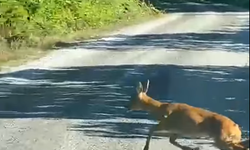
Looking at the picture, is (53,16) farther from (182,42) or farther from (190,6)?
(190,6)

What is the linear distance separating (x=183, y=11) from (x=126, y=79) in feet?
34.8

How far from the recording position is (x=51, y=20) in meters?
15.7

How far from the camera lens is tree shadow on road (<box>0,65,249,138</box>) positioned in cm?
684

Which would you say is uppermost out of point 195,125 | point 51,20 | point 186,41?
point 195,125

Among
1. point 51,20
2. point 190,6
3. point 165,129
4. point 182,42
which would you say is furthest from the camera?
A: point 190,6

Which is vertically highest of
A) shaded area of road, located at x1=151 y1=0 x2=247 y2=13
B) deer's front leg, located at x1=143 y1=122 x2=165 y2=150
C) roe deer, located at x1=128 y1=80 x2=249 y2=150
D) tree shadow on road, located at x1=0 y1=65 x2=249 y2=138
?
roe deer, located at x1=128 y1=80 x2=249 y2=150

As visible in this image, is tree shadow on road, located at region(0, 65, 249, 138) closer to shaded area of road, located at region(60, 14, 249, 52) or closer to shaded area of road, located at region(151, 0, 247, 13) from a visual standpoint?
shaded area of road, located at region(60, 14, 249, 52)

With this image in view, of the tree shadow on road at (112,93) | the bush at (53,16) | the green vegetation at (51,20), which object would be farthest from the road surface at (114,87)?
the bush at (53,16)

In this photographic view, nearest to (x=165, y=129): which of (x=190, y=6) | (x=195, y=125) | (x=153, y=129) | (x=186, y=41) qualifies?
(x=195, y=125)

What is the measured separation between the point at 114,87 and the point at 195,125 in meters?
4.20

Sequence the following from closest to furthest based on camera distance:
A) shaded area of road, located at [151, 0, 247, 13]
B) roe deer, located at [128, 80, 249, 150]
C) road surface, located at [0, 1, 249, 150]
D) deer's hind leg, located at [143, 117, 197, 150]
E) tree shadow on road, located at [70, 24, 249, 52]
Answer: roe deer, located at [128, 80, 249, 150] < deer's hind leg, located at [143, 117, 197, 150] < road surface, located at [0, 1, 249, 150] < tree shadow on road, located at [70, 24, 249, 52] < shaded area of road, located at [151, 0, 247, 13]

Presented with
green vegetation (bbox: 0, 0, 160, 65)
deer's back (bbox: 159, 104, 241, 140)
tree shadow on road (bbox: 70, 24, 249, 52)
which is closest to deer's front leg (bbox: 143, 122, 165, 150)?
deer's back (bbox: 159, 104, 241, 140)

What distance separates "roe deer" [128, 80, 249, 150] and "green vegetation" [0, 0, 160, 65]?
6.14 m

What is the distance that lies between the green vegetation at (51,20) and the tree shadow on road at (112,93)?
1.89 m
